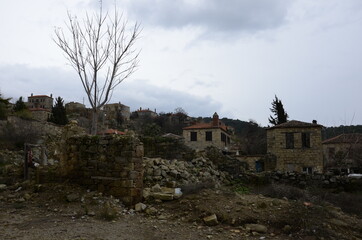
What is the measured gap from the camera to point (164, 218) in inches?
231

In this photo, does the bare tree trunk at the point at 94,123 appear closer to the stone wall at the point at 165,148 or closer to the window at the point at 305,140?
the stone wall at the point at 165,148

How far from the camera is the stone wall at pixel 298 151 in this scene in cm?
2453

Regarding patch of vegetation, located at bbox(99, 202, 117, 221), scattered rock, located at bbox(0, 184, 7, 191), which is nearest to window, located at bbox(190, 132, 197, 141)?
scattered rock, located at bbox(0, 184, 7, 191)

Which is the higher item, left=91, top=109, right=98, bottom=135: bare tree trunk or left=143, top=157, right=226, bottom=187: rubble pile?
left=91, top=109, right=98, bottom=135: bare tree trunk

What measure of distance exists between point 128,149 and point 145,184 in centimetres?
195

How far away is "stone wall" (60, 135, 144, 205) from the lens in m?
6.84

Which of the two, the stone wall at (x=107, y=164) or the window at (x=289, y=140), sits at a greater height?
the window at (x=289, y=140)

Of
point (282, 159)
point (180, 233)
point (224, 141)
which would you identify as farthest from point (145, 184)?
point (224, 141)

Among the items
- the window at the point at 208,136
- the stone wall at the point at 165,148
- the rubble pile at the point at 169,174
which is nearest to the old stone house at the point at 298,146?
the window at the point at 208,136

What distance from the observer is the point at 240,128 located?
190 ft

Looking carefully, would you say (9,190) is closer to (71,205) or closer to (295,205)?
A: (71,205)

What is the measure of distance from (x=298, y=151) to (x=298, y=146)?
1.43 feet

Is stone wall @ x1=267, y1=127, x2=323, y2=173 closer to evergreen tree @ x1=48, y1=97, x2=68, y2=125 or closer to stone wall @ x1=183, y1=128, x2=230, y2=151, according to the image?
stone wall @ x1=183, y1=128, x2=230, y2=151

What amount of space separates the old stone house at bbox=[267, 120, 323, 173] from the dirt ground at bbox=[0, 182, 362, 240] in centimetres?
1928
